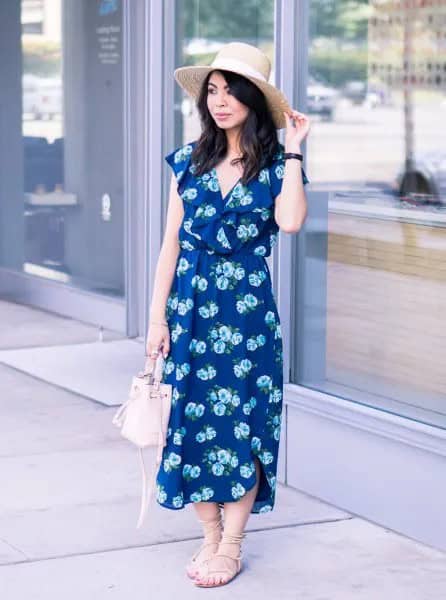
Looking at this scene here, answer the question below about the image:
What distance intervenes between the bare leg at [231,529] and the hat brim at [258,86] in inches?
44.8

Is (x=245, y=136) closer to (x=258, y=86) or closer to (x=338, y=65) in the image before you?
(x=258, y=86)

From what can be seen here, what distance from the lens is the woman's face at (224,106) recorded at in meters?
4.50

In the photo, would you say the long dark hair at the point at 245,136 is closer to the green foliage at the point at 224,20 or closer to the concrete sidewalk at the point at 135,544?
the concrete sidewalk at the point at 135,544

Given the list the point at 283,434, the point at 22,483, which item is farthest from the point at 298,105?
the point at 22,483

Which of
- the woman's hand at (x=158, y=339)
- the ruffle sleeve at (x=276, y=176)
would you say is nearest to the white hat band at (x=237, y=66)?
the ruffle sleeve at (x=276, y=176)

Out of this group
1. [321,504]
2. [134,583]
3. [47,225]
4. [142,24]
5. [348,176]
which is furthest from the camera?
[47,225]

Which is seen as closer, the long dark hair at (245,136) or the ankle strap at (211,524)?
the long dark hair at (245,136)

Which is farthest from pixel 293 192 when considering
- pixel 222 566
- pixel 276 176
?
pixel 222 566

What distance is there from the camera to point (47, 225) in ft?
33.3

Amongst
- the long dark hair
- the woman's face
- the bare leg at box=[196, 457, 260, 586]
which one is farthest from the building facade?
the woman's face

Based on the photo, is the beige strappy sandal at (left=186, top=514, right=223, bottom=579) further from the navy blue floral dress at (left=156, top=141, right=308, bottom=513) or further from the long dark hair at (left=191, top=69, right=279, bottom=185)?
the long dark hair at (left=191, top=69, right=279, bottom=185)

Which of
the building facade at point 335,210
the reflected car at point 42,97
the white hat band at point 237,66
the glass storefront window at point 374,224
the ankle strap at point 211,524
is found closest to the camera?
the white hat band at point 237,66

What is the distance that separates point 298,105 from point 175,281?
142 cm

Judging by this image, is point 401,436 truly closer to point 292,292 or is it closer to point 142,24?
point 292,292
